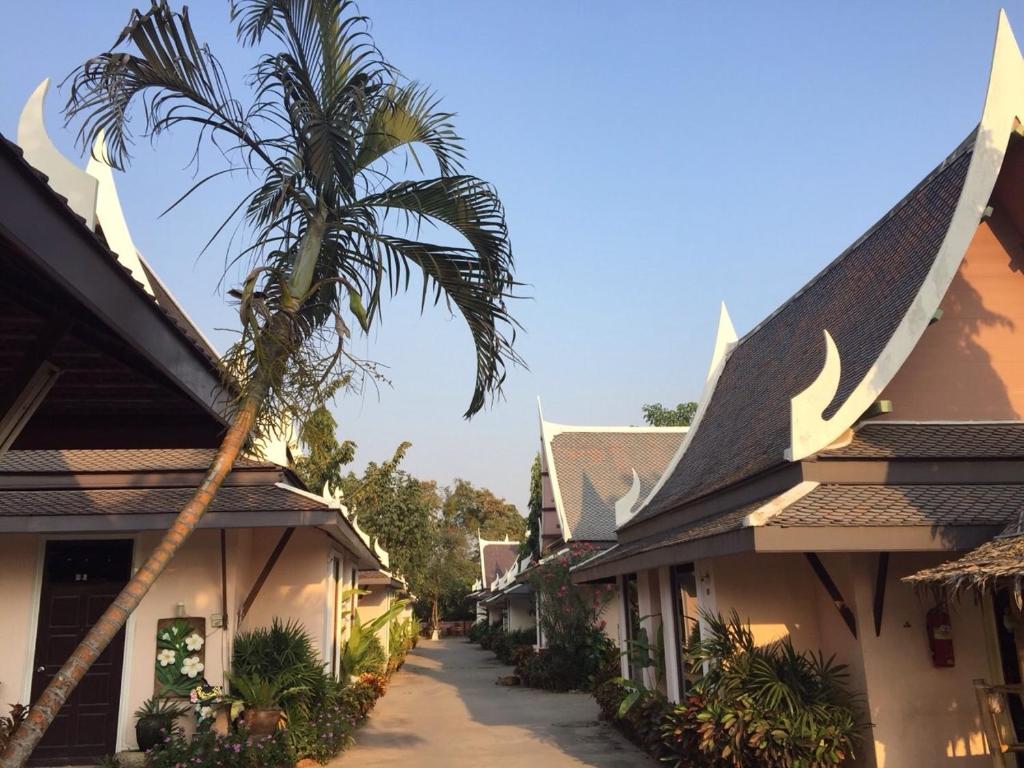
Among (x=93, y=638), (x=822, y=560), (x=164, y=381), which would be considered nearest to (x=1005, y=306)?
(x=822, y=560)

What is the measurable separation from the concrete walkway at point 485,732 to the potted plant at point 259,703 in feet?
3.49

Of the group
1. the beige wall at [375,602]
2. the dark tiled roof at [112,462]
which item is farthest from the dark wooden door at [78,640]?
the beige wall at [375,602]

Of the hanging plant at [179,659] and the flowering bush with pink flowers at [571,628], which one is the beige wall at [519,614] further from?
the hanging plant at [179,659]

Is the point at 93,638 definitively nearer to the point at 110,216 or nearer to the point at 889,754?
the point at 889,754

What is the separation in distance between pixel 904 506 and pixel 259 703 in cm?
703

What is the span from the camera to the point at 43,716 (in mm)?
3033

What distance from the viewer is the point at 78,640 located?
9609mm

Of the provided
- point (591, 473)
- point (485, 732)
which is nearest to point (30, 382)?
point (485, 732)

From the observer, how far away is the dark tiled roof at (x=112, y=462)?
10.4 metres

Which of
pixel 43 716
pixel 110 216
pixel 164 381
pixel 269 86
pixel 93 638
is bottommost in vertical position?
pixel 43 716

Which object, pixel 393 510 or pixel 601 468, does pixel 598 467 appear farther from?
pixel 393 510

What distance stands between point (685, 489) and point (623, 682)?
2.68m

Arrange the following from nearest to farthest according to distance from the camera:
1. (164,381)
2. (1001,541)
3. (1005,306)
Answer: (164,381) → (1001,541) → (1005,306)

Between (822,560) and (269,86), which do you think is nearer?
(269,86)
